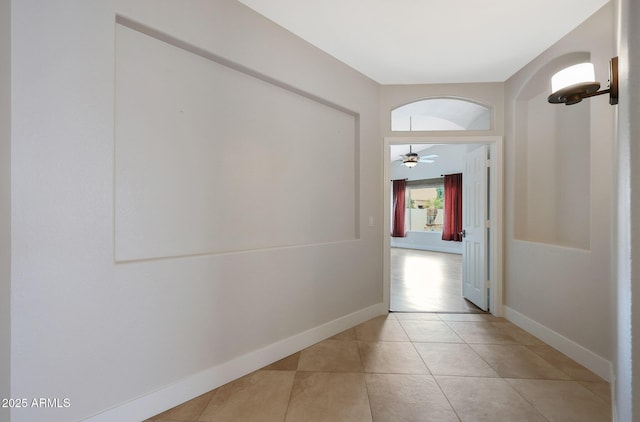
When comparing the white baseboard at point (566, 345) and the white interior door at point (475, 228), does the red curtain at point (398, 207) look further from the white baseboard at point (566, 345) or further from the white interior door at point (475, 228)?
the white baseboard at point (566, 345)

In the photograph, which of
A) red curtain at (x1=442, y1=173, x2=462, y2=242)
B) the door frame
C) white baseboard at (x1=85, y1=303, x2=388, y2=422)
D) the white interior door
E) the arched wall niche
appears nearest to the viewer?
white baseboard at (x1=85, y1=303, x2=388, y2=422)

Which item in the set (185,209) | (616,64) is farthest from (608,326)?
(185,209)

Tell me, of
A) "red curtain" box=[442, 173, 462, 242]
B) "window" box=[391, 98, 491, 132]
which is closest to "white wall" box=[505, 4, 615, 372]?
"window" box=[391, 98, 491, 132]

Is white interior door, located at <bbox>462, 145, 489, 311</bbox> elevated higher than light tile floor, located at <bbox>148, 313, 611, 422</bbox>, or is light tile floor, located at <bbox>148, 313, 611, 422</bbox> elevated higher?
white interior door, located at <bbox>462, 145, 489, 311</bbox>

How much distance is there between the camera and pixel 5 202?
1.27 m

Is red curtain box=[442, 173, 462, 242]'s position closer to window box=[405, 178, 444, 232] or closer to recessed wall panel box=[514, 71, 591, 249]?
window box=[405, 178, 444, 232]

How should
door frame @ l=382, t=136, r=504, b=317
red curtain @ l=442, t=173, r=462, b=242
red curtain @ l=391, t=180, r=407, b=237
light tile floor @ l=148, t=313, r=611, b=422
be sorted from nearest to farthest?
light tile floor @ l=148, t=313, r=611, b=422
door frame @ l=382, t=136, r=504, b=317
red curtain @ l=442, t=173, r=462, b=242
red curtain @ l=391, t=180, r=407, b=237

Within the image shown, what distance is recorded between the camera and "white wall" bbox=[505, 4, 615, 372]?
7.07ft

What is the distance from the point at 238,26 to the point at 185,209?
4.80 ft

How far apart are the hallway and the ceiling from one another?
2967mm

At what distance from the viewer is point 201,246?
199cm

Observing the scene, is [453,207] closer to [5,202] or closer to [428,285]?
[428,285]

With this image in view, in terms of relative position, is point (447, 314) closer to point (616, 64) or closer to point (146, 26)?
point (616, 64)

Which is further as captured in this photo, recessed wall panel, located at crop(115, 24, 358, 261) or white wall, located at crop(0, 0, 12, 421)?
recessed wall panel, located at crop(115, 24, 358, 261)
